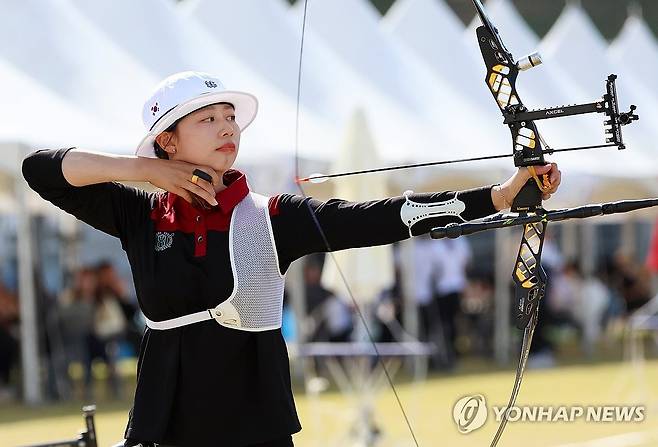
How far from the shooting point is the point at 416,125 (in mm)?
11562

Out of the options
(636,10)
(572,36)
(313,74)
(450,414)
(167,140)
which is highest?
(636,10)

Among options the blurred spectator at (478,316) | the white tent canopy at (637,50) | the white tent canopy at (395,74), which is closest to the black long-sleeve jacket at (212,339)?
the white tent canopy at (395,74)

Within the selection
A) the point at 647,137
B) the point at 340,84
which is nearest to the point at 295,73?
the point at 340,84

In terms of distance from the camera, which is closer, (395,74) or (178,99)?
(178,99)

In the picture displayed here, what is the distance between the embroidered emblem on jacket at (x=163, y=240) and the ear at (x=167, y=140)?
220 millimetres

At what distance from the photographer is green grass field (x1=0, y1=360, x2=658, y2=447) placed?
26.0ft

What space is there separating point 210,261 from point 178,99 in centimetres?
41

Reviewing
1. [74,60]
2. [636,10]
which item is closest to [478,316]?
[636,10]

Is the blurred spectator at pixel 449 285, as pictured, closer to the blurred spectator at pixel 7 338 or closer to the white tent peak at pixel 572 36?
the white tent peak at pixel 572 36

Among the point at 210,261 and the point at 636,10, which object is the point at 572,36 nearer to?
the point at 636,10

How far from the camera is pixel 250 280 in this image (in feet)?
9.40

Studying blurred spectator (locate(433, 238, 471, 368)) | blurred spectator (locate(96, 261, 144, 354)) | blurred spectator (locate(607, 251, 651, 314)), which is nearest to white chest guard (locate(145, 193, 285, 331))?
blurred spectator (locate(96, 261, 144, 354))

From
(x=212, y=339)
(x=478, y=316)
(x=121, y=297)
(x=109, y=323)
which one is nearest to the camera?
(x=212, y=339)

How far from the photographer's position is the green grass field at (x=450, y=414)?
26.0ft
